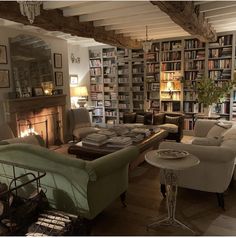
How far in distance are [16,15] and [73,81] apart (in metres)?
4.22

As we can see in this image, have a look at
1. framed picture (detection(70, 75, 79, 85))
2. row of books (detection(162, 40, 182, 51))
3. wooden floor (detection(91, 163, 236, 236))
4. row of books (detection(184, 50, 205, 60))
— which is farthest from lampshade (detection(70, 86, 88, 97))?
wooden floor (detection(91, 163, 236, 236))

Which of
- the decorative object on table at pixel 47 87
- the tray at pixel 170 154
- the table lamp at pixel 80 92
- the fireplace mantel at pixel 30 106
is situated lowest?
the tray at pixel 170 154

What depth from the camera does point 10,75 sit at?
4625mm

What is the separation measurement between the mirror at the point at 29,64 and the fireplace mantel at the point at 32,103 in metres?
0.15

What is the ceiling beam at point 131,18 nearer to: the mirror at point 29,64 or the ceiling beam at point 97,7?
the ceiling beam at point 97,7

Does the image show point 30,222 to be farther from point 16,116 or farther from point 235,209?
point 16,116

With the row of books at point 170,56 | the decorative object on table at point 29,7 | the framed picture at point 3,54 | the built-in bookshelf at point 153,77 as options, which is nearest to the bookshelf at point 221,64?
the row of books at point 170,56

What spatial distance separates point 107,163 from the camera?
7.04ft

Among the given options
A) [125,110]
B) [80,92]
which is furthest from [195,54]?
[80,92]

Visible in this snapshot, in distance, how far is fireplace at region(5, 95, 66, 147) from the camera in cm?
458

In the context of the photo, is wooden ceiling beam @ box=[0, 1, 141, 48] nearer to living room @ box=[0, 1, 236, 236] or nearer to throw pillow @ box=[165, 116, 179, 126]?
living room @ box=[0, 1, 236, 236]

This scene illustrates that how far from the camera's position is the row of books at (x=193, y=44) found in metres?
5.96

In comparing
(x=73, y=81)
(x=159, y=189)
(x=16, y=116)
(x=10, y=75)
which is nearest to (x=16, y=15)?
(x=10, y=75)

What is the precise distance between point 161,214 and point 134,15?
3.01 m
